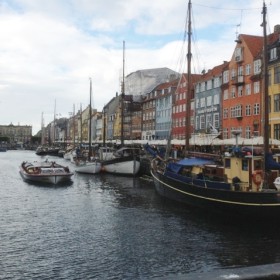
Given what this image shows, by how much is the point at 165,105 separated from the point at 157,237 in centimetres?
7354

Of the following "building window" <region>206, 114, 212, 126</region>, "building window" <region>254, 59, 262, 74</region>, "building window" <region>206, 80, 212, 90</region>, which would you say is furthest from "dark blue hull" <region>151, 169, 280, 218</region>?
"building window" <region>206, 80, 212, 90</region>

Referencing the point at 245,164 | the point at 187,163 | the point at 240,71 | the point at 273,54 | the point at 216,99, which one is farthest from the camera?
the point at 216,99

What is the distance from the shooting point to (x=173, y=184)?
2836 centimetres

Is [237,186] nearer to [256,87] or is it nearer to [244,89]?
[256,87]

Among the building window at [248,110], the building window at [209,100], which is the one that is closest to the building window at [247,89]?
the building window at [248,110]

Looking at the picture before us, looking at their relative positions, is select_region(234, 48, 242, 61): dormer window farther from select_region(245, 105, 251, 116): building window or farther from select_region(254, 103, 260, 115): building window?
select_region(254, 103, 260, 115): building window

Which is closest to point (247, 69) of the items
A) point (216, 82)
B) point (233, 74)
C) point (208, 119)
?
point (233, 74)

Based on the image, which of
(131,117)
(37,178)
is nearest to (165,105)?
(131,117)

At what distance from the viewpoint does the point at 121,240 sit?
60.2 feet

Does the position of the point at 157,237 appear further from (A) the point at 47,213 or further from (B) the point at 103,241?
(A) the point at 47,213

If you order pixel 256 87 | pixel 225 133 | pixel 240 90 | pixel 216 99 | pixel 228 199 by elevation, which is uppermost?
pixel 240 90

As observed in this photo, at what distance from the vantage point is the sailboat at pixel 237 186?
66.0 feet

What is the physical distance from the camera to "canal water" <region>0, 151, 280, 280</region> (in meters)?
14.5

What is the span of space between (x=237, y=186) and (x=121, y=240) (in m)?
7.51
